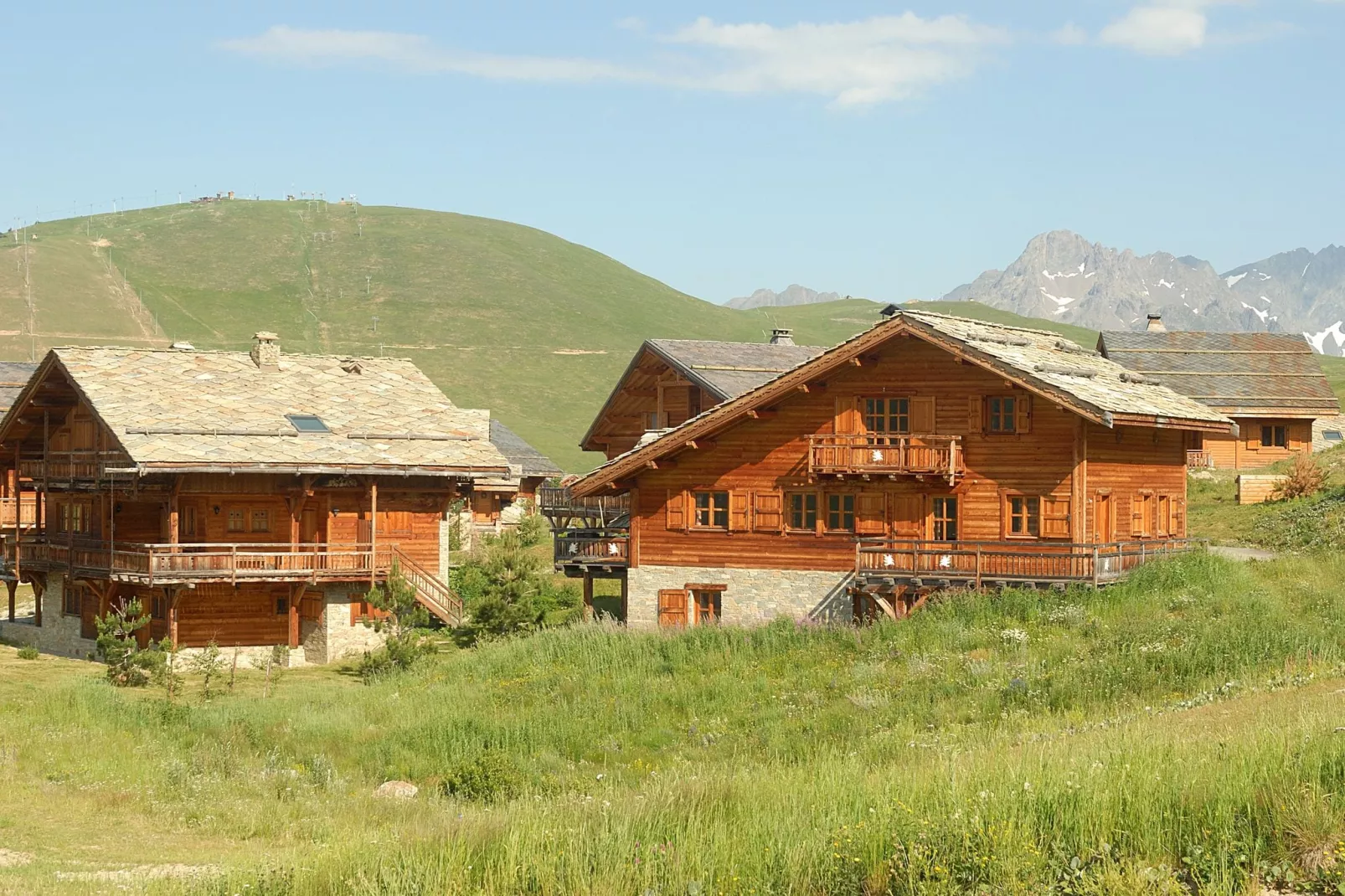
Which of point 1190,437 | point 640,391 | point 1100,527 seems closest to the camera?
point 1100,527

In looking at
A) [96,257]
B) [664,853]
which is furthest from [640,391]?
[96,257]

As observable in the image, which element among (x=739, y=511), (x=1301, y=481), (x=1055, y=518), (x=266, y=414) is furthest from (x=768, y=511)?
(x=1301, y=481)

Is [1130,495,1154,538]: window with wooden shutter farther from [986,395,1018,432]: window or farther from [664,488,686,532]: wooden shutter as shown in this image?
[664,488,686,532]: wooden shutter

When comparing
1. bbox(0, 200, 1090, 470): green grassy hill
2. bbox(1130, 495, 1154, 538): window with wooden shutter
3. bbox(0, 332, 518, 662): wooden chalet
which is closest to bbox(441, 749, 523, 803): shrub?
bbox(0, 332, 518, 662): wooden chalet

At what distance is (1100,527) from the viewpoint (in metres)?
36.7

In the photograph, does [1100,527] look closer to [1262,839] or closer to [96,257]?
[1262,839]

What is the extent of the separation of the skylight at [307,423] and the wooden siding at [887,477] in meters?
8.62

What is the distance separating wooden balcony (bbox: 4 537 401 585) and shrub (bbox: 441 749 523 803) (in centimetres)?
1492

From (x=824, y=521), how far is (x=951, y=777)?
2357 cm

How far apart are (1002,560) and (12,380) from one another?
4754 centimetres

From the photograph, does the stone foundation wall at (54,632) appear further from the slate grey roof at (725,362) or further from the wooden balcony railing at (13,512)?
the slate grey roof at (725,362)

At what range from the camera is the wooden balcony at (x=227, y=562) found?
39.0m

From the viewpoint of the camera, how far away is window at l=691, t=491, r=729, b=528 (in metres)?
39.5

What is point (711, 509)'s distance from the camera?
39562mm
